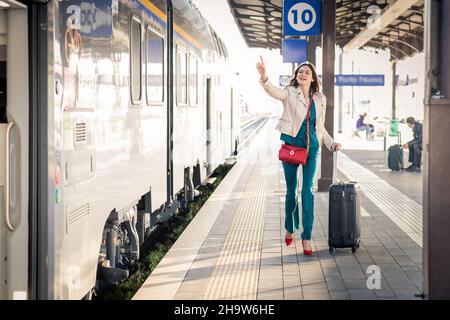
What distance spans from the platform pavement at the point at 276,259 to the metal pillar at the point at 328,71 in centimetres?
119

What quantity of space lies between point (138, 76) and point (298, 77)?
167 centimetres

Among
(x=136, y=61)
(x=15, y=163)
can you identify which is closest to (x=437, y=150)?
(x=15, y=163)

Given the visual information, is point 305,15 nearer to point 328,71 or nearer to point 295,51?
point 328,71

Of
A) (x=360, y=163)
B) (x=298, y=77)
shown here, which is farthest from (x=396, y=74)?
(x=298, y=77)

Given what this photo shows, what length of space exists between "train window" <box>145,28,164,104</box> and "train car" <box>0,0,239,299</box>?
0.07 feet

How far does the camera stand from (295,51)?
17562 mm

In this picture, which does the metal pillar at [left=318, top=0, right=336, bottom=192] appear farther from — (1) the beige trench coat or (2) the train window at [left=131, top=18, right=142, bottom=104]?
(2) the train window at [left=131, top=18, right=142, bottom=104]

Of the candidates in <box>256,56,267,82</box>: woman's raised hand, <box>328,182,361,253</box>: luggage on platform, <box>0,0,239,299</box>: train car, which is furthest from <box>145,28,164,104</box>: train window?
<box>328,182,361,253</box>: luggage on platform

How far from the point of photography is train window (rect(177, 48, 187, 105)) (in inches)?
400
